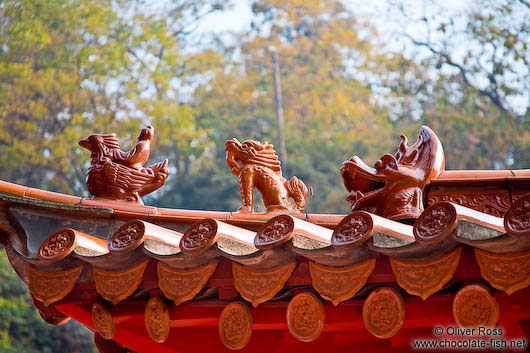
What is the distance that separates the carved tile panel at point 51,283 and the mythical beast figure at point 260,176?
76cm

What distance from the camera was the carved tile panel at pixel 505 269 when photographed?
4.90 feet

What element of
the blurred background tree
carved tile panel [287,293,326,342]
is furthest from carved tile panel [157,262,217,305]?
the blurred background tree

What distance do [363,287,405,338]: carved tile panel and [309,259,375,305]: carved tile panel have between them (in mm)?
66

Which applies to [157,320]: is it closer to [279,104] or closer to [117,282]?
[117,282]

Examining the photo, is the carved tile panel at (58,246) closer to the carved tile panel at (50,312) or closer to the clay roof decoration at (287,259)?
the clay roof decoration at (287,259)

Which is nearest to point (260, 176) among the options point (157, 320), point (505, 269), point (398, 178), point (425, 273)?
point (398, 178)

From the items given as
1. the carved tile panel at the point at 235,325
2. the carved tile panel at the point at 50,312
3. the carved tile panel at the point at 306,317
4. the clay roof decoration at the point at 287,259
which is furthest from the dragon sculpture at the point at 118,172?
the carved tile panel at the point at 306,317

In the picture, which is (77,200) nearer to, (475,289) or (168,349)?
(168,349)

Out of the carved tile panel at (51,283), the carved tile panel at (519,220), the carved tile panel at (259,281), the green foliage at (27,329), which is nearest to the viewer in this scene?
the carved tile panel at (519,220)

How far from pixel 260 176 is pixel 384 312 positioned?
113cm

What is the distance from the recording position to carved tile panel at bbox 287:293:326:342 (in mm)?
1826

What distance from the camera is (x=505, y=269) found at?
1523mm

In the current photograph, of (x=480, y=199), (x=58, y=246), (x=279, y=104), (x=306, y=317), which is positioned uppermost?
(x=58, y=246)

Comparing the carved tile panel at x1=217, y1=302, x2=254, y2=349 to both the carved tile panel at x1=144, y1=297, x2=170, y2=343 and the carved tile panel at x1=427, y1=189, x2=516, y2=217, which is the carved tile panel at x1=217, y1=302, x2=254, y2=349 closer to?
the carved tile panel at x1=144, y1=297, x2=170, y2=343
